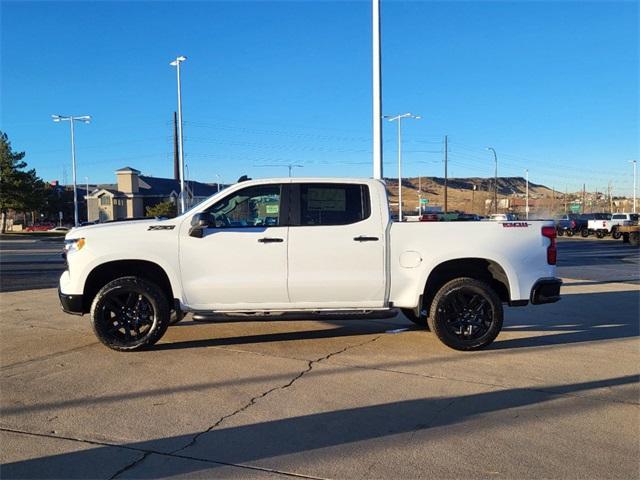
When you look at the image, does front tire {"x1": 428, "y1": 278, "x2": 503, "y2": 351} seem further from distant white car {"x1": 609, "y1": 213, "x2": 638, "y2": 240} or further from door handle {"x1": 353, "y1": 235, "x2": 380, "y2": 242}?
distant white car {"x1": 609, "y1": 213, "x2": 638, "y2": 240}

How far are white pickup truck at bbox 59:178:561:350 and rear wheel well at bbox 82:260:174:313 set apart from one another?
0.01 m

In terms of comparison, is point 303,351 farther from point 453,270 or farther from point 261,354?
point 453,270

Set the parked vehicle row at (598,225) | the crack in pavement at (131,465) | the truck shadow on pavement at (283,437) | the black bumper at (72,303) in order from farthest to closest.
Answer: the parked vehicle row at (598,225) → the black bumper at (72,303) → the truck shadow on pavement at (283,437) → the crack in pavement at (131,465)

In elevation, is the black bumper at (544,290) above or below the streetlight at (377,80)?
below

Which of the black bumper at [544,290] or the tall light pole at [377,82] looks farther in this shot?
the tall light pole at [377,82]

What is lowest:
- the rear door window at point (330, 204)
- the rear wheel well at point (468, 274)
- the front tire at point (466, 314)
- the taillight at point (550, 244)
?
the front tire at point (466, 314)

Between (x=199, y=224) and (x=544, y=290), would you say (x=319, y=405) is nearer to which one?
(x=199, y=224)

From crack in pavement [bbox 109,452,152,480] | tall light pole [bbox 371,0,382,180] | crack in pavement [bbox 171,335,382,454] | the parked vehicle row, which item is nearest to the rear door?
crack in pavement [bbox 171,335,382,454]

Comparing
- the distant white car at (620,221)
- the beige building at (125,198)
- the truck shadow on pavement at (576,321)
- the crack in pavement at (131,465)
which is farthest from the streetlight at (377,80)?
the beige building at (125,198)

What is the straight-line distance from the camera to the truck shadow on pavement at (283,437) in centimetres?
378

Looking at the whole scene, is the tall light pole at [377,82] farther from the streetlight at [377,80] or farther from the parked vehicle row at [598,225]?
the parked vehicle row at [598,225]

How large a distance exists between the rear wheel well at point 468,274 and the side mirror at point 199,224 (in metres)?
2.71

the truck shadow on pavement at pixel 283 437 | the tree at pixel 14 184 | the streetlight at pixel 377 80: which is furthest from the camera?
the tree at pixel 14 184

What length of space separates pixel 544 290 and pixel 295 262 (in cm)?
299
